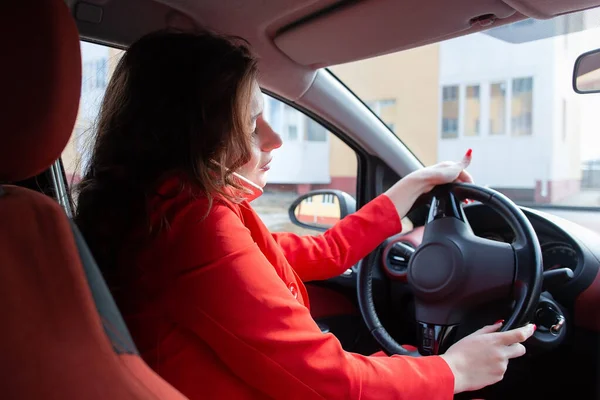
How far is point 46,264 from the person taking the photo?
705 millimetres

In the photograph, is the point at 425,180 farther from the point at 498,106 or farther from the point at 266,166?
the point at 498,106

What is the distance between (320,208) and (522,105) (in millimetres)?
4415

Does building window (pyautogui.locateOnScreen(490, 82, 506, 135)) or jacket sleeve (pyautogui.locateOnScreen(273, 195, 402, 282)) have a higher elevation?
building window (pyautogui.locateOnScreen(490, 82, 506, 135))

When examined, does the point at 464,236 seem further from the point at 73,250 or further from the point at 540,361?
the point at 73,250

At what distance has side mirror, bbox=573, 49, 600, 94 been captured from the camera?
5.29 feet

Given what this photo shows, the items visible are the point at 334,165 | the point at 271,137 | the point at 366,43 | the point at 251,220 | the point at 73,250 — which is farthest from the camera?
the point at 334,165

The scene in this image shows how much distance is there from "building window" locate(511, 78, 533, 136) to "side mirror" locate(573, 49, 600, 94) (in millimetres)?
4554

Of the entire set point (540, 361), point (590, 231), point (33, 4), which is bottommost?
point (540, 361)

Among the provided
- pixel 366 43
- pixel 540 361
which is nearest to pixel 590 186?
pixel 540 361

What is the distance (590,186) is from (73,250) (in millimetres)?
3037

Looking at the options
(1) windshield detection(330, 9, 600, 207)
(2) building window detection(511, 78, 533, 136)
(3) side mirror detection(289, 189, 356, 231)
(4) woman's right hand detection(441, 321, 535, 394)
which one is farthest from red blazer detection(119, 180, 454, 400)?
(2) building window detection(511, 78, 533, 136)

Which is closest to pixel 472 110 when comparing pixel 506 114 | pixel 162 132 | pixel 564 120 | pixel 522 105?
pixel 506 114

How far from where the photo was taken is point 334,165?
117 inches

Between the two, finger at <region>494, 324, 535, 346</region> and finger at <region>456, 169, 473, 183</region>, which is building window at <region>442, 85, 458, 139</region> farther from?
finger at <region>494, 324, 535, 346</region>
